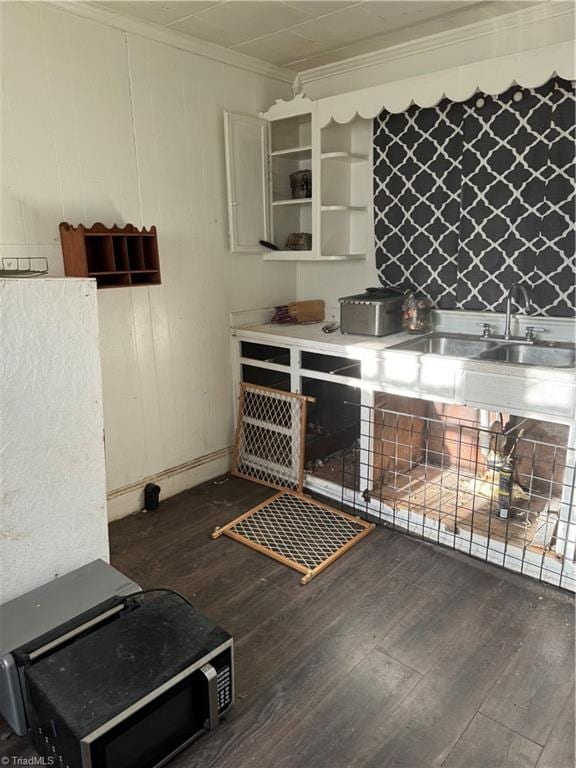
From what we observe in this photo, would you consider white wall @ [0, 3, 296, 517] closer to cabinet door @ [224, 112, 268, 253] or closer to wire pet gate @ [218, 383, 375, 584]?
cabinet door @ [224, 112, 268, 253]

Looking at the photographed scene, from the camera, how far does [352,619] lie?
82.0 inches

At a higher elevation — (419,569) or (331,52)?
(331,52)

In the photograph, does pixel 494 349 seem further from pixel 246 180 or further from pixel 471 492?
pixel 246 180

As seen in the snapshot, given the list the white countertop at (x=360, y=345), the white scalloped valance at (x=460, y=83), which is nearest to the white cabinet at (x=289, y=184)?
the white scalloped valance at (x=460, y=83)

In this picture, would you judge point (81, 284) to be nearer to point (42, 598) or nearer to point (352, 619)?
point (42, 598)

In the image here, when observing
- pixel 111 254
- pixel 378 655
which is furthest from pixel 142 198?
pixel 378 655

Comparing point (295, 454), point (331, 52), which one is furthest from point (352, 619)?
point (331, 52)

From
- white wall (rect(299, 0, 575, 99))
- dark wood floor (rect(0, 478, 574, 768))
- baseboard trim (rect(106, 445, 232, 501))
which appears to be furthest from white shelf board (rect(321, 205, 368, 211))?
dark wood floor (rect(0, 478, 574, 768))

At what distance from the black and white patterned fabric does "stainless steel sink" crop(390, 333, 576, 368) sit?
172 mm

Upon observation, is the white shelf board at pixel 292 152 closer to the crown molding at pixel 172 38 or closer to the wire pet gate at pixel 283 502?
the crown molding at pixel 172 38

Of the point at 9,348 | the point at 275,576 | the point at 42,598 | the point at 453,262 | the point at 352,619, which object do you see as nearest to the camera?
the point at 9,348

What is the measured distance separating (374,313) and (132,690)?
77.9 inches

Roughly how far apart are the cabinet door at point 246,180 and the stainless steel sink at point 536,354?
1.47 meters

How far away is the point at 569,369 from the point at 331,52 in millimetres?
2044
